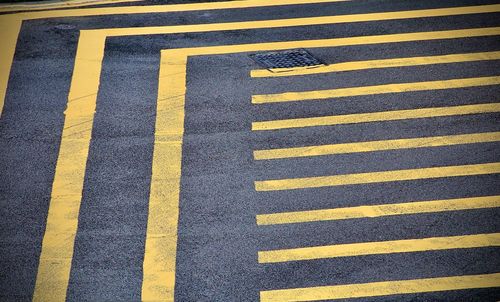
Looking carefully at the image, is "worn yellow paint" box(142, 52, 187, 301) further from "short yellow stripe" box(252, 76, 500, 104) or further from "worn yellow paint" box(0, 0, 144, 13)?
"worn yellow paint" box(0, 0, 144, 13)

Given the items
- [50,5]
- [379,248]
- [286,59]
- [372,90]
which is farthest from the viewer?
[50,5]

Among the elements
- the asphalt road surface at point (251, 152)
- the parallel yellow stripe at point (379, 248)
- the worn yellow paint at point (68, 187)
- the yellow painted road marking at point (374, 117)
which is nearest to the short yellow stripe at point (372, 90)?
the asphalt road surface at point (251, 152)

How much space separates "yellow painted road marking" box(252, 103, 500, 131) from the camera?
38.2 feet

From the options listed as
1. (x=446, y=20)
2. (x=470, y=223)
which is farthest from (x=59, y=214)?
(x=446, y=20)

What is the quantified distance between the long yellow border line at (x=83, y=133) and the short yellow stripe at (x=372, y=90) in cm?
115

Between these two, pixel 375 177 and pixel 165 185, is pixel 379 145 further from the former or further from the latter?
pixel 165 185

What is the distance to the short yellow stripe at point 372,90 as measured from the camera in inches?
478

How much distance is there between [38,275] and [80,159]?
207 cm

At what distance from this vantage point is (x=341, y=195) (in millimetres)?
10406

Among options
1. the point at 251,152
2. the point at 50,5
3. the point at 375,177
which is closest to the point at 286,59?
the point at 251,152

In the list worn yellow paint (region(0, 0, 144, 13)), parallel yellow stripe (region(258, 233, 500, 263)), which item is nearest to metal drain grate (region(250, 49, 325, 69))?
worn yellow paint (region(0, 0, 144, 13))

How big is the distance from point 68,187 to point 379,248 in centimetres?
353

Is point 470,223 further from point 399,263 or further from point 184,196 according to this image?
point 184,196

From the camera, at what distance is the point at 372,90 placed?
484 inches
